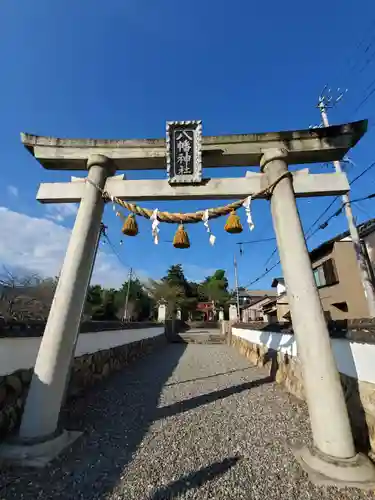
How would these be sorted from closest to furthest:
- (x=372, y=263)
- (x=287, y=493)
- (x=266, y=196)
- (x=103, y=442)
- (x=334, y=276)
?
(x=287, y=493) → (x=103, y=442) → (x=266, y=196) → (x=372, y=263) → (x=334, y=276)

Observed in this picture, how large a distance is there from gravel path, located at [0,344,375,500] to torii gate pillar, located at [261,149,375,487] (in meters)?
0.20

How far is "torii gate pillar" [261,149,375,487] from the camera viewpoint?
2.39m

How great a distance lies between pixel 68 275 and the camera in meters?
3.45

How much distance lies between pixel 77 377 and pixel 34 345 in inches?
66.9

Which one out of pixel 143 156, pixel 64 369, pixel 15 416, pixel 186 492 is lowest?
pixel 186 492

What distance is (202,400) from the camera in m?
4.77

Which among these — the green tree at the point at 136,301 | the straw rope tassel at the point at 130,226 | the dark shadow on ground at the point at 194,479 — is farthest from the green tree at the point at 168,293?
the dark shadow on ground at the point at 194,479

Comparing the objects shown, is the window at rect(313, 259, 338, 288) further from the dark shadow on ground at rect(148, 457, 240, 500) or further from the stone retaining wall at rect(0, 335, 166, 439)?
the dark shadow on ground at rect(148, 457, 240, 500)

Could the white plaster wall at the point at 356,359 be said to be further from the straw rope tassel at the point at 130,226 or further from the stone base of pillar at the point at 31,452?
the stone base of pillar at the point at 31,452

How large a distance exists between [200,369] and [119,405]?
4.00 metres

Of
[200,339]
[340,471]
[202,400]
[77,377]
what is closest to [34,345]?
[77,377]

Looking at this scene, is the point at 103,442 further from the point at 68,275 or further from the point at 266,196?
the point at 266,196

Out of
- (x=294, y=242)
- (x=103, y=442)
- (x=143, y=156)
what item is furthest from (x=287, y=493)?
(x=143, y=156)

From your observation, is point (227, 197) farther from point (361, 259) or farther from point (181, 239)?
point (361, 259)
